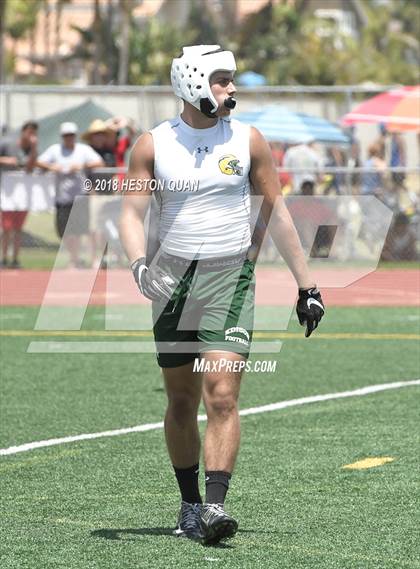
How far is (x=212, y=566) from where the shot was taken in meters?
5.48

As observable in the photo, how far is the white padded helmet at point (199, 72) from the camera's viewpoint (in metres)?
6.05

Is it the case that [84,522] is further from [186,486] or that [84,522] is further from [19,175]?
[19,175]

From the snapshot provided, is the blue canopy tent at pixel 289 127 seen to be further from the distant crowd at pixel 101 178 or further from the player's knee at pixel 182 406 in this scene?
the player's knee at pixel 182 406

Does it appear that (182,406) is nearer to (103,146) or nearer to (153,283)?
(153,283)

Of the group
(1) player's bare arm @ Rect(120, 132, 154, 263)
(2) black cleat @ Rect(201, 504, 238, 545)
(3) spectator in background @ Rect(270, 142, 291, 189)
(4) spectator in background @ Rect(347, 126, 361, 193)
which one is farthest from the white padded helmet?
(3) spectator in background @ Rect(270, 142, 291, 189)

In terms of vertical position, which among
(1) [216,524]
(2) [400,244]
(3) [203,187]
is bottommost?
(2) [400,244]

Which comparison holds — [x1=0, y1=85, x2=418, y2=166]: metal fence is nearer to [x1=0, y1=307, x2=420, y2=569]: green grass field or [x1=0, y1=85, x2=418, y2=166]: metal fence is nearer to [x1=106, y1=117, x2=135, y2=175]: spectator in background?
[x1=106, y1=117, x2=135, y2=175]: spectator in background

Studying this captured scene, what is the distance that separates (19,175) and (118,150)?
1.66m

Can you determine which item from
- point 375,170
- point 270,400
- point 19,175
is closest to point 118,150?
point 19,175

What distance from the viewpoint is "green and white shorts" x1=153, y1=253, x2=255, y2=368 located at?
6109 millimetres

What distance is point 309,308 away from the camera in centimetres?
621

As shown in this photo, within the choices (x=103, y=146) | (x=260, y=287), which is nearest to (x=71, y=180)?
(x=103, y=146)

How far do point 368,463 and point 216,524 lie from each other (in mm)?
2053

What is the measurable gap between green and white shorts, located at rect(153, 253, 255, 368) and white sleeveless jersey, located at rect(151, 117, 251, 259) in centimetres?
7
